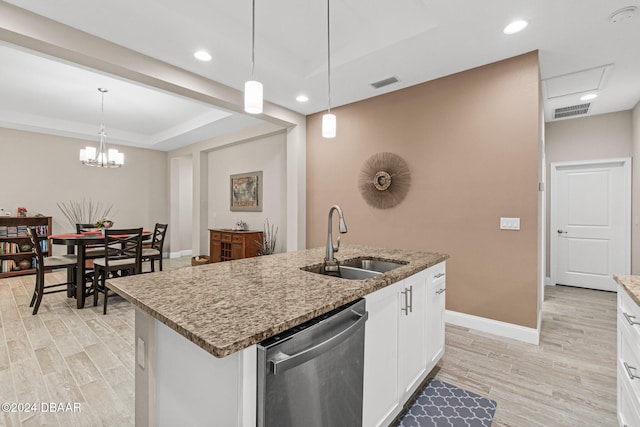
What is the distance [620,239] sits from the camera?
14.1ft

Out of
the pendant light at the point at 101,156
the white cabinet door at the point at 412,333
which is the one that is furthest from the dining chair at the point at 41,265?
the white cabinet door at the point at 412,333

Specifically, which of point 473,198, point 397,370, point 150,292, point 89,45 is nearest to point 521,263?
point 473,198

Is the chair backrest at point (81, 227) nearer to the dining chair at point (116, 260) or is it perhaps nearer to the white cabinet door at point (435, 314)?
the dining chair at point (116, 260)

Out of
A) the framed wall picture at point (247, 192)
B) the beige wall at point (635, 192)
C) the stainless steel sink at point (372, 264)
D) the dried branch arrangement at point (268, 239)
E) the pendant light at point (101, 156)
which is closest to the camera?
the stainless steel sink at point (372, 264)

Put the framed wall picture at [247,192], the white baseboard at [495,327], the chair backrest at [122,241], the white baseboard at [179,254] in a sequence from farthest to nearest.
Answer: the white baseboard at [179,254] < the framed wall picture at [247,192] < the chair backrest at [122,241] < the white baseboard at [495,327]

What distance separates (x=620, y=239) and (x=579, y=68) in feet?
9.39

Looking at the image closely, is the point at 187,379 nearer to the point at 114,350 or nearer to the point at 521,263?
the point at 114,350

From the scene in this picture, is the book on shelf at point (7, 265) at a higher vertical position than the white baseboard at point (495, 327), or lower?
higher

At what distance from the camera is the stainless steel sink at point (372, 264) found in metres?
2.12

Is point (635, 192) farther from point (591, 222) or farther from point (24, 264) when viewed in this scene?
point (24, 264)

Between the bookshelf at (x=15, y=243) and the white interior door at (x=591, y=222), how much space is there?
8.94 metres

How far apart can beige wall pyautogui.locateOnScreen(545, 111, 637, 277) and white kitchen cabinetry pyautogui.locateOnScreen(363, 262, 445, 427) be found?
4.19 meters

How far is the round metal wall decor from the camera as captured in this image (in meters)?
3.60

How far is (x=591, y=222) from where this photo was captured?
4562 mm
